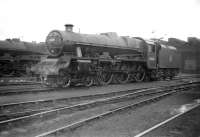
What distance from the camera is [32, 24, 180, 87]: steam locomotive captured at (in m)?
12.2

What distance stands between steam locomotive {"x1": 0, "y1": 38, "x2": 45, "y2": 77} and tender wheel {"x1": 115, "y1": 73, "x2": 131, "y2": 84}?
5712 mm

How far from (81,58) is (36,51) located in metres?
9.34

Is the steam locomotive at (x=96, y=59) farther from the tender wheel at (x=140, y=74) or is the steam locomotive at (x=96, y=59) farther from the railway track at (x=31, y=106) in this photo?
the railway track at (x=31, y=106)

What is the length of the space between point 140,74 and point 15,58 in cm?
903

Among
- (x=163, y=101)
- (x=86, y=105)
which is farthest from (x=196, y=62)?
(x=86, y=105)

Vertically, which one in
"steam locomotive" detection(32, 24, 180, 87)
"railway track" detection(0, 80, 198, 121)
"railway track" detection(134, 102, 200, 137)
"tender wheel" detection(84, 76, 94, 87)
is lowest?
"railway track" detection(134, 102, 200, 137)

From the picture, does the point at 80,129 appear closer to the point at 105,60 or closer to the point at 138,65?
the point at 105,60

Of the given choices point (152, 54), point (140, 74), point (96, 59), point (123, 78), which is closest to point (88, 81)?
point (96, 59)

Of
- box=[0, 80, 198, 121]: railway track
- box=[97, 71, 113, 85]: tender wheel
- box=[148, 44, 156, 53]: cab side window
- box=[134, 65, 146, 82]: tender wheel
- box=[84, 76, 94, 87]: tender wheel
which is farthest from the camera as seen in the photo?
box=[148, 44, 156, 53]: cab side window

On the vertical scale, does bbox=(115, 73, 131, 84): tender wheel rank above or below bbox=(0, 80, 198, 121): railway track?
above

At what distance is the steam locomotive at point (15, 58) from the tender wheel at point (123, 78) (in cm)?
571

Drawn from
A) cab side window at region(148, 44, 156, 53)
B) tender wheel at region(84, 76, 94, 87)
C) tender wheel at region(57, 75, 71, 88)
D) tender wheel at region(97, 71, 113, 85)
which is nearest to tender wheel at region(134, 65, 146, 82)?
cab side window at region(148, 44, 156, 53)

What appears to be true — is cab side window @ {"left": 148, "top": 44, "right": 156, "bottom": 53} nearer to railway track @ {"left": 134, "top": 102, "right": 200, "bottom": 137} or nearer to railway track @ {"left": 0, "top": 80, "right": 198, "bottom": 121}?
railway track @ {"left": 0, "top": 80, "right": 198, "bottom": 121}

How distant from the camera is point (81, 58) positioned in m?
12.3
